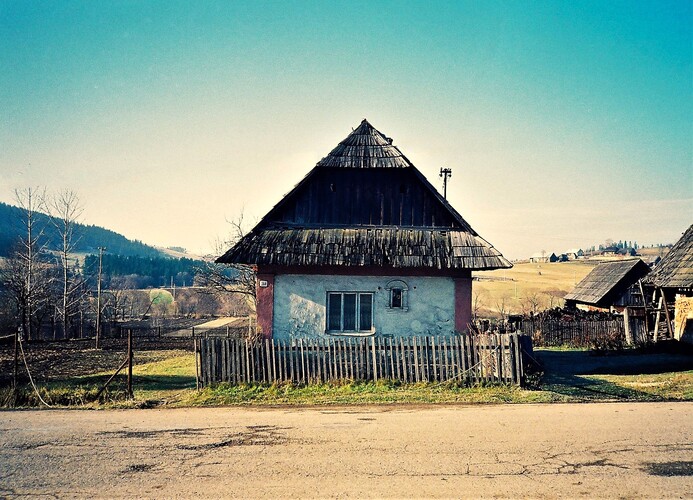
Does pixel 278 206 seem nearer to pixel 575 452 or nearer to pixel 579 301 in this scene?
pixel 575 452

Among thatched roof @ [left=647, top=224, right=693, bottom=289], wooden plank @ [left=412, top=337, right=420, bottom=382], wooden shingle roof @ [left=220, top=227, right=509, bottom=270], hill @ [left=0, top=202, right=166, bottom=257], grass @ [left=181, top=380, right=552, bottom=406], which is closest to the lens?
grass @ [left=181, top=380, right=552, bottom=406]

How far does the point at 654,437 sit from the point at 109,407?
11126 millimetres

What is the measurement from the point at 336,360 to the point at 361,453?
556 centimetres

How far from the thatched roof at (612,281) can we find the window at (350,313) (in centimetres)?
2389

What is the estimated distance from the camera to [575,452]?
278 inches

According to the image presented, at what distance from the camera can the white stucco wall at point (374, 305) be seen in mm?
14078

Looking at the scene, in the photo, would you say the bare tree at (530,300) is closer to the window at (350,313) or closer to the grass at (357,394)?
the window at (350,313)

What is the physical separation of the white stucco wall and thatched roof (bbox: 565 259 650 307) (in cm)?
2264

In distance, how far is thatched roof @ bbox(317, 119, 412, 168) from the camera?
15.2 metres

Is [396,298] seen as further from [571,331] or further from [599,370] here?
[571,331]

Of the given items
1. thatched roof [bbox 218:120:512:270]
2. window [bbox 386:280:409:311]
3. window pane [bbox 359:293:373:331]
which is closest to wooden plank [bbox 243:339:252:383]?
thatched roof [bbox 218:120:512:270]

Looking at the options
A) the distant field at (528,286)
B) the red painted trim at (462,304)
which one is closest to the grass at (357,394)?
the red painted trim at (462,304)

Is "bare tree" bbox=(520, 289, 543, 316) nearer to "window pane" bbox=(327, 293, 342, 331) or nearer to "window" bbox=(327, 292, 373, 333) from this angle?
"window" bbox=(327, 292, 373, 333)

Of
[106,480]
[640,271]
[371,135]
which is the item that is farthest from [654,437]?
[640,271]
